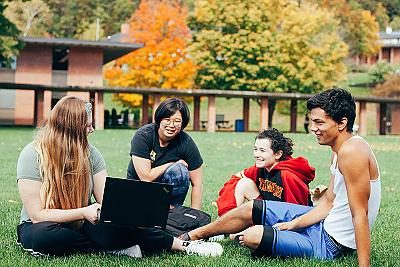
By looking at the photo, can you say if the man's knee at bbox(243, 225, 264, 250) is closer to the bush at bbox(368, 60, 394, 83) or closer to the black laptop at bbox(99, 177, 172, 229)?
the black laptop at bbox(99, 177, 172, 229)

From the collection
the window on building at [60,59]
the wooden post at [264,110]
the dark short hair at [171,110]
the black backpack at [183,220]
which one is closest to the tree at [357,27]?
the wooden post at [264,110]

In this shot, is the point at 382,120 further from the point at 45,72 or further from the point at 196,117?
the point at 45,72

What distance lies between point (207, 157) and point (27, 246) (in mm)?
13862

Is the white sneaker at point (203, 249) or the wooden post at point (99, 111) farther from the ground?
the wooden post at point (99, 111)

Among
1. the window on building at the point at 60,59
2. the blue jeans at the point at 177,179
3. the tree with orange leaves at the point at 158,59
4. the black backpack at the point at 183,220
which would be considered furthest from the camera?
the tree with orange leaves at the point at 158,59

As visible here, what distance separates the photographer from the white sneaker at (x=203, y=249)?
593 centimetres

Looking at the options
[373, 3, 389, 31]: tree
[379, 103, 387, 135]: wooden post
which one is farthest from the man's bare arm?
[373, 3, 389, 31]: tree

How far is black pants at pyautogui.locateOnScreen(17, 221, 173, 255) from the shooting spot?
18.6 ft

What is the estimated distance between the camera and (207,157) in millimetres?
19578

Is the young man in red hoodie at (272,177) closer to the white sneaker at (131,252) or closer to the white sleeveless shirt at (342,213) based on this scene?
the white sleeveless shirt at (342,213)

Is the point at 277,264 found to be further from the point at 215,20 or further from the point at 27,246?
the point at 215,20

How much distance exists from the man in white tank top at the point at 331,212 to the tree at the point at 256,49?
49928mm

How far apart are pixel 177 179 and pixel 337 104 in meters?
2.83

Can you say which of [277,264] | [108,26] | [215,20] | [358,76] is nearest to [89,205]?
[277,264]
